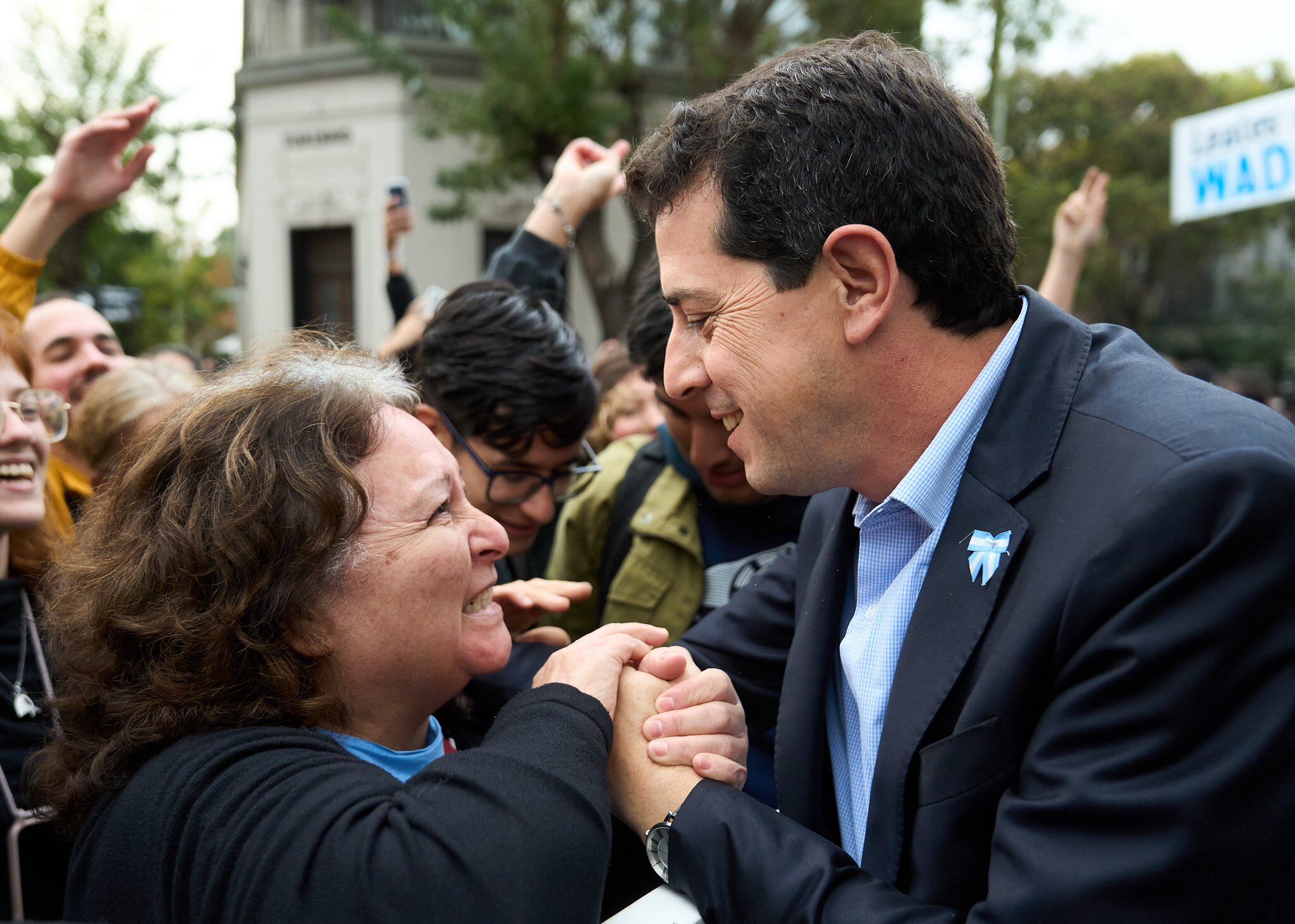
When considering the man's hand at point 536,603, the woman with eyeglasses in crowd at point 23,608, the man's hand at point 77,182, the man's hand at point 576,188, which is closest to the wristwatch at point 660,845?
the man's hand at point 536,603

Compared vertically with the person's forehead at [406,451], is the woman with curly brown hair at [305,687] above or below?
below

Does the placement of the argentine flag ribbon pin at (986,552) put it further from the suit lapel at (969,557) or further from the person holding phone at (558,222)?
the person holding phone at (558,222)

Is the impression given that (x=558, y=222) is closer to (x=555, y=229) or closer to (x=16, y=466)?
(x=555, y=229)

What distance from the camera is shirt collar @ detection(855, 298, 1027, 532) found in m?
1.88

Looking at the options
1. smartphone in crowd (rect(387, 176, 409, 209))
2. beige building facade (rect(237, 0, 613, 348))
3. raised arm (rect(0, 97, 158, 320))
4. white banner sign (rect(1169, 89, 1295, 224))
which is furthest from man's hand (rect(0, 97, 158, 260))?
beige building facade (rect(237, 0, 613, 348))

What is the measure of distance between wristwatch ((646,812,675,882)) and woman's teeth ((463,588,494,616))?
51cm

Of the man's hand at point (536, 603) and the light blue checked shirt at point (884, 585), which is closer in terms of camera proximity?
the light blue checked shirt at point (884, 585)

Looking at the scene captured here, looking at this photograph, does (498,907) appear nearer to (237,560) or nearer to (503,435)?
(237,560)

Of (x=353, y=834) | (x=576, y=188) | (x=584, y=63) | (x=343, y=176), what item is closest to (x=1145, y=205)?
(x=584, y=63)

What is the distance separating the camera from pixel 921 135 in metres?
1.85

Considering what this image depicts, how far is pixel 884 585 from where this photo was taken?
2045mm

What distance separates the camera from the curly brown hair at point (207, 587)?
181 cm

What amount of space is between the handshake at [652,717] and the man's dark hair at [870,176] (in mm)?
699

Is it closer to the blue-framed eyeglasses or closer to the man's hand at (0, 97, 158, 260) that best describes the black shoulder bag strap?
the blue-framed eyeglasses
